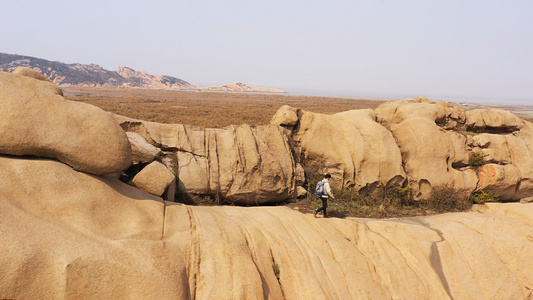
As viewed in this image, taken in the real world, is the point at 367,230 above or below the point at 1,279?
below

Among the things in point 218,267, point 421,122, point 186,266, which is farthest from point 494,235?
point 186,266

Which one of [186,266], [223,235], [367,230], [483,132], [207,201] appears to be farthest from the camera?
[483,132]

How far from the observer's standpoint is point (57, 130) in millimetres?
6742

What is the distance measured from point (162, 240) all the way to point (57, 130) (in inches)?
139

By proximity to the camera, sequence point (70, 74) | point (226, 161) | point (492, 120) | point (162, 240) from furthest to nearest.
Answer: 1. point (70, 74)
2. point (492, 120)
3. point (226, 161)
4. point (162, 240)

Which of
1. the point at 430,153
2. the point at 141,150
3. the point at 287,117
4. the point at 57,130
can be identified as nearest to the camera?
the point at 57,130

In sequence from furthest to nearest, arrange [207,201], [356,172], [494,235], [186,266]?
1. [356,172]
2. [207,201]
3. [494,235]
4. [186,266]

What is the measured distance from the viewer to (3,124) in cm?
616

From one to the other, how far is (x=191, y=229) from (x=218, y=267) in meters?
1.24

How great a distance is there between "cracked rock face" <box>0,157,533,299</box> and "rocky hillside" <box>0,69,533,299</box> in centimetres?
3

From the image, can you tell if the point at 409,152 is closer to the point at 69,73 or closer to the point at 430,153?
the point at 430,153

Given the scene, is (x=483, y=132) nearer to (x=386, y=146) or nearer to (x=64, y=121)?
(x=386, y=146)

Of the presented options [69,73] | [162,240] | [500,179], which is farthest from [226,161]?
[69,73]

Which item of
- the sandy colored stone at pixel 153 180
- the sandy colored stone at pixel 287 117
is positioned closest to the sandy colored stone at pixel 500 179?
the sandy colored stone at pixel 287 117
